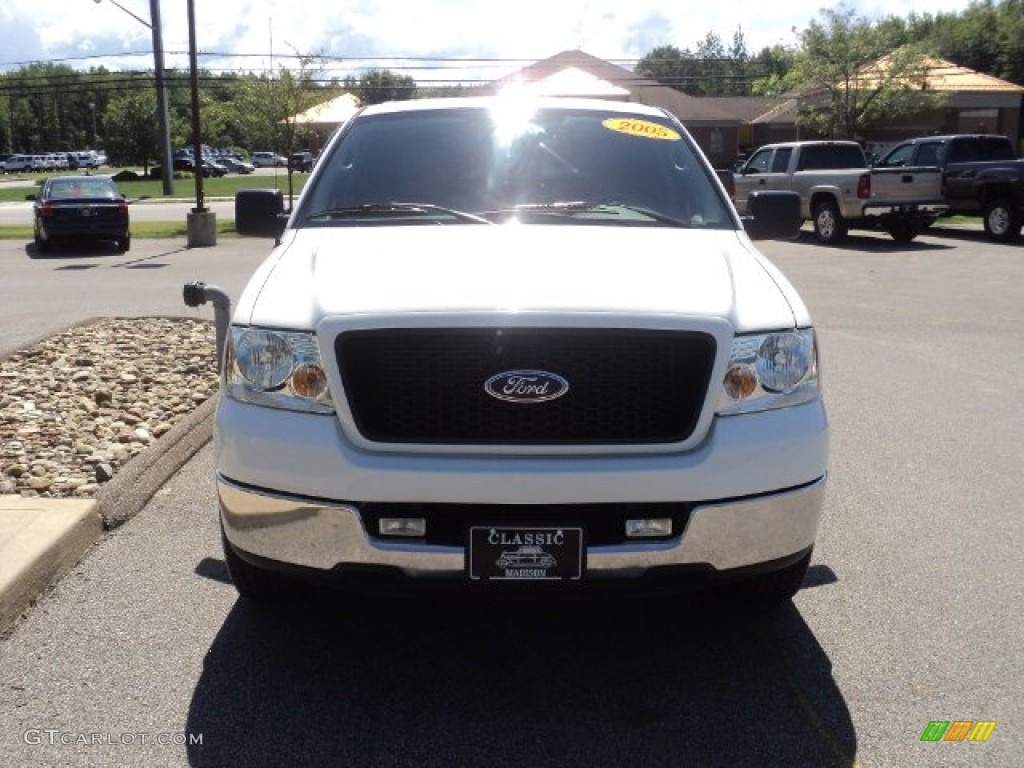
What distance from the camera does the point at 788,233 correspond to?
5.57 metres

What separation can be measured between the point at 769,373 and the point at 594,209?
4.69 feet

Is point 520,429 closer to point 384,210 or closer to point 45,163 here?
point 384,210

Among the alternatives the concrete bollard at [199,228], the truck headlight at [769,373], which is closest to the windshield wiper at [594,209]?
the truck headlight at [769,373]

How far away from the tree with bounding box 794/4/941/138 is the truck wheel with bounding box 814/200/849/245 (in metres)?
16.6

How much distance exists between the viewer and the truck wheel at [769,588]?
3.81 m

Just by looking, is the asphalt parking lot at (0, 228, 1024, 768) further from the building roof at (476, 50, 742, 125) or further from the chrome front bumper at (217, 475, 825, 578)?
the building roof at (476, 50, 742, 125)

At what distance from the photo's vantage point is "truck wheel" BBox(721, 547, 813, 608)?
381 cm

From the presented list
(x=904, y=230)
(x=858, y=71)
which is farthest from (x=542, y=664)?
(x=858, y=71)

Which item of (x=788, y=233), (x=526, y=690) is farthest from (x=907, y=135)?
(x=526, y=690)

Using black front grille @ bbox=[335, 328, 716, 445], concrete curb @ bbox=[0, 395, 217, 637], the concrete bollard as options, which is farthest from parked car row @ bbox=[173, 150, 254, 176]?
black front grille @ bbox=[335, 328, 716, 445]

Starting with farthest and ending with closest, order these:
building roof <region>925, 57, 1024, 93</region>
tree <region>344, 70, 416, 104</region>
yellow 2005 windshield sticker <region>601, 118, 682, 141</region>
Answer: tree <region>344, 70, 416, 104</region>
building roof <region>925, 57, 1024, 93</region>
yellow 2005 windshield sticker <region>601, 118, 682, 141</region>

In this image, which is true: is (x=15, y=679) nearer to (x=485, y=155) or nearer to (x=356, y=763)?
(x=356, y=763)

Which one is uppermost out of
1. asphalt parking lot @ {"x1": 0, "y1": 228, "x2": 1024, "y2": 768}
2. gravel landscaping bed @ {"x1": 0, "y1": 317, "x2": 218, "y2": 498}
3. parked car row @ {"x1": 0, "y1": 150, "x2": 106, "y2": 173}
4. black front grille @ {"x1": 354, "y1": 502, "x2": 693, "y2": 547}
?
black front grille @ {"x1": 354, "y1": 502, "x2": 693, "y2": 547}

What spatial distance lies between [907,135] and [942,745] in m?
46.4
